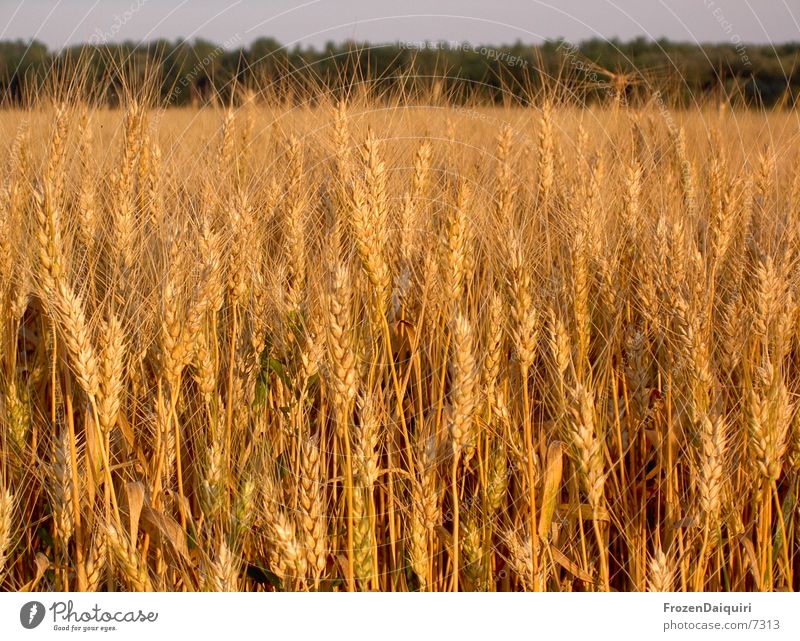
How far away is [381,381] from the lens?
1719mm

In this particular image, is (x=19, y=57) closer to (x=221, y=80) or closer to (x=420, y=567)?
(x=221, y=80)

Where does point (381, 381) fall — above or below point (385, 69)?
below

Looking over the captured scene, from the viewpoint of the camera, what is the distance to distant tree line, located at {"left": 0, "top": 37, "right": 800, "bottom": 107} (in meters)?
2.17

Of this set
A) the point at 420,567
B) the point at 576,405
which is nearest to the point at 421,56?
the point at 576,405

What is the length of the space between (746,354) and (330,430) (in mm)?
1039

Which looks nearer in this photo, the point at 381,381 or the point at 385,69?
the point at 381,381

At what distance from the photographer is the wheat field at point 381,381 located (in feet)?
4.61

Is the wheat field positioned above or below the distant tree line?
below

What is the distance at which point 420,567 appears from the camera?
4.66 ft

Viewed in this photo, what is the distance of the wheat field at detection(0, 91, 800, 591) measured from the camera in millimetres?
1406

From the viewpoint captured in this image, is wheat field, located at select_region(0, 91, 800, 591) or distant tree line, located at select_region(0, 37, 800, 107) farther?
distant tree line, located at select_region(0, 37, 800, 107)

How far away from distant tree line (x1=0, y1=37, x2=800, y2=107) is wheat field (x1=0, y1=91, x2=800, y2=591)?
7.6 inches

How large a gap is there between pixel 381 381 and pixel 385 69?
4.58ft

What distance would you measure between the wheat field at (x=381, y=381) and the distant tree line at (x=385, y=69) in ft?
0.64
